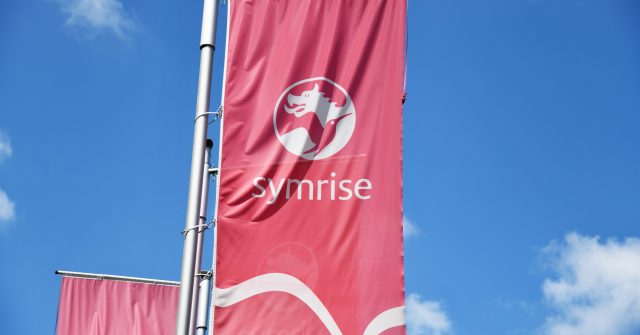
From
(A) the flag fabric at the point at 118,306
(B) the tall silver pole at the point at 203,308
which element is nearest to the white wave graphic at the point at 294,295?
(B) the tall silver pole at the point at 203,308

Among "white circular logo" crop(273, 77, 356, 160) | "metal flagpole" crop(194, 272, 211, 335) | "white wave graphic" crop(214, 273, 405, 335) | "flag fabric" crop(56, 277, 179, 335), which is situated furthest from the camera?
"flag fabric" crop(56, 277, 179, 335)

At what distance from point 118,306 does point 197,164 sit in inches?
321

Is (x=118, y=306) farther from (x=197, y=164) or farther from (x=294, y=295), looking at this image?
(x=294, y=295)

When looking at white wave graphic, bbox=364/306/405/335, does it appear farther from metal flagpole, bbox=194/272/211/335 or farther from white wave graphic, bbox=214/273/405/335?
metal flagpole, bbox=194/272/211/335

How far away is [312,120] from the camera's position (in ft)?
34.0

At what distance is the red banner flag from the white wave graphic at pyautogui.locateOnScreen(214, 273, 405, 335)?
0.03 ft

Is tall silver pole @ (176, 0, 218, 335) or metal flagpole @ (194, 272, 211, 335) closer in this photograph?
tall silver pole @ (176, 0, 218, 335)

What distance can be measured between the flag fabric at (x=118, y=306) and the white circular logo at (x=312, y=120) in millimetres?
7785

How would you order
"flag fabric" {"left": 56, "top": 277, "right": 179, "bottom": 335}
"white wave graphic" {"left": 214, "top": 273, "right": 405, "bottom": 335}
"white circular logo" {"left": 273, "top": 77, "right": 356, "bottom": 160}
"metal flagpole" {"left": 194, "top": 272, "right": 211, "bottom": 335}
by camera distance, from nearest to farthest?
"white wave graphic" {"left": 214, "top": 273, "right": 405, "bottom": 335} → "white circular logo" {"left": 273, "top": 77, "right": 356, "bottom": 160} → "metal flagpole" {"left": 194, "top": 272, "right": 211, "bottom": 335} → "flag fabric" {"left": 56, "top": 277, "right": 179, "bottom": 335}

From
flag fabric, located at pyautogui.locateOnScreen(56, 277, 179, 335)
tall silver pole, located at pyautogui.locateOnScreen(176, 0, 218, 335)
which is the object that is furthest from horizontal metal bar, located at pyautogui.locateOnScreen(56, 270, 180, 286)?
tall silver pole, located at pyautogui.locateOnScreen(176, 0, 218, 335)

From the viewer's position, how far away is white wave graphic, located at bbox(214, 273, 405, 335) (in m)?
9.55

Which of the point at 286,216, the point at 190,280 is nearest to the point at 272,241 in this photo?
the point at 286,216

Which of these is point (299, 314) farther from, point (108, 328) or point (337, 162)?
point (108, 328)

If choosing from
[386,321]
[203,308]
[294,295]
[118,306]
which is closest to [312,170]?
[294,295]
